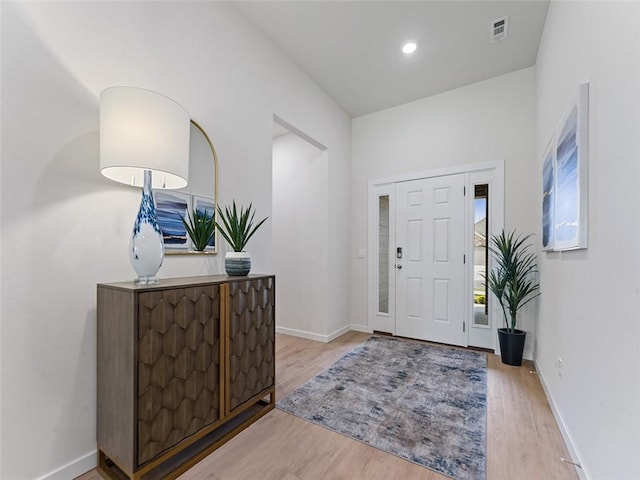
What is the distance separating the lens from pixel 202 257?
6.59 ft

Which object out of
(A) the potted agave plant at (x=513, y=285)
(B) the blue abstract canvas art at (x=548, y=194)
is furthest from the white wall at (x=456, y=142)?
(B) the blue abstract canvas art at (x=548, y=194)

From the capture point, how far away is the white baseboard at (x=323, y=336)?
3.51 meters

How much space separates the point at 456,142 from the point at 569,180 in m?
1.96

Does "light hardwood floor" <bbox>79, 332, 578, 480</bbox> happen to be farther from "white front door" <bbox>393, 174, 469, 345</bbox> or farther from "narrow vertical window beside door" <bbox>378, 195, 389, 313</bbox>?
"narrow vertical window beside door" <bbox>378, 195, 389, 313</bbox>

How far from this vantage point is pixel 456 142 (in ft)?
11.1

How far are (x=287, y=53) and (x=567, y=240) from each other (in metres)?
2.79

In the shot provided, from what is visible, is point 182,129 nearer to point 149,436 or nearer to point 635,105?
point 149,436

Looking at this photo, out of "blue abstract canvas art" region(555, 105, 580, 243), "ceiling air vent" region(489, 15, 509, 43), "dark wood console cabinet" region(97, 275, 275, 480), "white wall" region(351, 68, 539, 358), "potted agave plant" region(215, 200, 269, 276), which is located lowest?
"dark wood console cabinet" region(97, 275, 275, 480)

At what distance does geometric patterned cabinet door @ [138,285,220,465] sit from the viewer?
130cm

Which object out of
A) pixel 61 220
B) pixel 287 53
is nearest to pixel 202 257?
pixel 61 220

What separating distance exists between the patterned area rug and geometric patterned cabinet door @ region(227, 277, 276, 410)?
34 centimetres

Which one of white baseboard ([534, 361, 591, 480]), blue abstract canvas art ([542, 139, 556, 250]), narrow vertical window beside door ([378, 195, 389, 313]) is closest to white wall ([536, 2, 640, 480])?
white baseboard ([534, 361, 591, 480])

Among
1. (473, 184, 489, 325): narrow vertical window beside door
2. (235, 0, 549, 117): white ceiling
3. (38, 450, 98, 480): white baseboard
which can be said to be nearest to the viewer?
(38, 450, 98, 480): white baseboard

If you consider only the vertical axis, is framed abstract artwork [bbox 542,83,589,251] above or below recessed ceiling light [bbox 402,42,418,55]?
below
